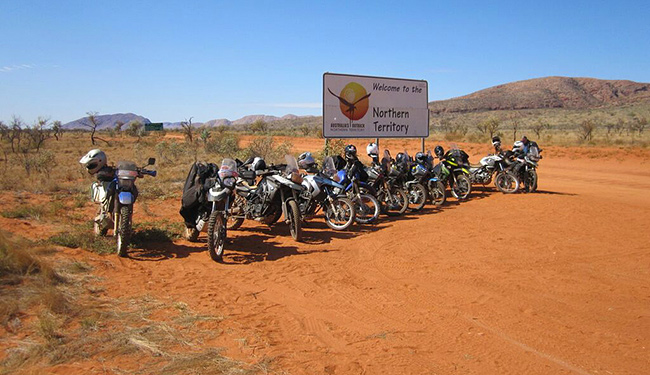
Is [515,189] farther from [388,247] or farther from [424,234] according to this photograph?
[388,247]

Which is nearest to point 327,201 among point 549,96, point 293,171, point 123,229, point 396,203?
point 293,171

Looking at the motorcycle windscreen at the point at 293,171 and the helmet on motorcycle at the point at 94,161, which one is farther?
the motorcycle windscreen at the point at 293,171

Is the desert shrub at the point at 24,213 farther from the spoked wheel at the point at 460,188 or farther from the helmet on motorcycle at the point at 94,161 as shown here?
the spoked wheel at the point at 460,188

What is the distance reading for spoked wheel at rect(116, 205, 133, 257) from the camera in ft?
22.3

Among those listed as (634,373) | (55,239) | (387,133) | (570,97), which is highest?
(570,97)

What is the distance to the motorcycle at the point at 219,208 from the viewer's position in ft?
22.5

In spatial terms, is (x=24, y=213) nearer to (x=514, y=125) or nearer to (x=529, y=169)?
(x=529, y=169)

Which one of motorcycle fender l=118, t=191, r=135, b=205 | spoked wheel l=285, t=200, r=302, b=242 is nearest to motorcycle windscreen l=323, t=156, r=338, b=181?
spoked wheel l=285, t=200, r=302, b=242

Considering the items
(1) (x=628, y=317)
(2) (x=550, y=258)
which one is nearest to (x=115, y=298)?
(1) (x=628, y=317)

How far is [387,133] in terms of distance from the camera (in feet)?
48.8

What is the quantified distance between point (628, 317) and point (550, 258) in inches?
83.2

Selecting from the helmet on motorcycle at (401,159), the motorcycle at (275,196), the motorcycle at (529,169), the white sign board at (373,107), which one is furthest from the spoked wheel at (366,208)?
the motorcycle at (529,169)

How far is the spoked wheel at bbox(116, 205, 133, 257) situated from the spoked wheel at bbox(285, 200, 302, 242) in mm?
2489

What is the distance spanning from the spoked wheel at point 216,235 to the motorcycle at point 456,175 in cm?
696
